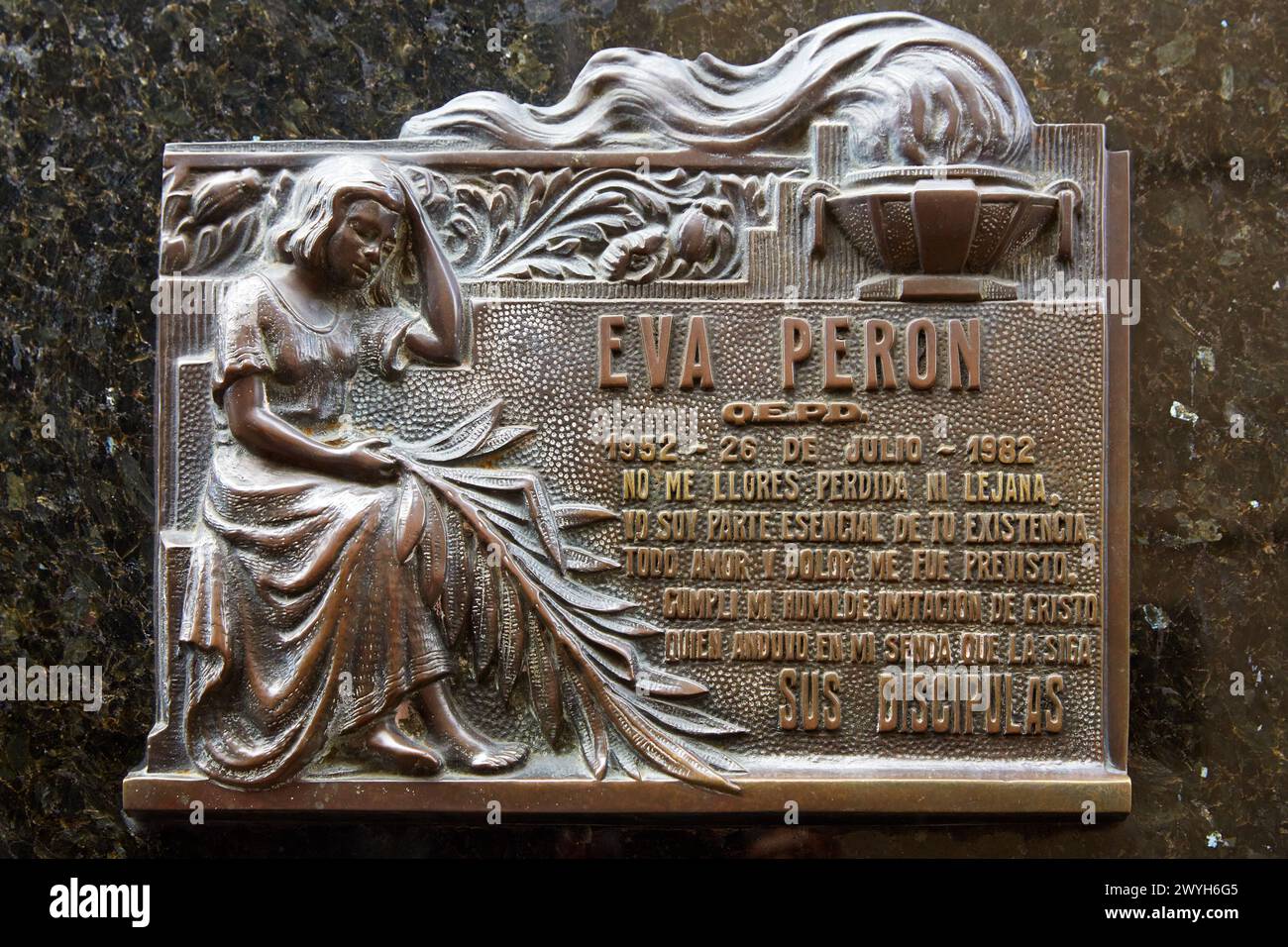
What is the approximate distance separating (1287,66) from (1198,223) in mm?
655

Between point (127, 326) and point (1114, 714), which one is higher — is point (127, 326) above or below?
above

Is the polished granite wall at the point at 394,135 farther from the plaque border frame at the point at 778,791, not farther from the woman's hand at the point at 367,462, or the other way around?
the woman's hand at the point at 367,462

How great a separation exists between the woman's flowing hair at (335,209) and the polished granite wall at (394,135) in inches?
12.9

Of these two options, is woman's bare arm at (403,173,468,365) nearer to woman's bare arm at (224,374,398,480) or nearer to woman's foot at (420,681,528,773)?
woman's bare arm at (224,374,398,480)

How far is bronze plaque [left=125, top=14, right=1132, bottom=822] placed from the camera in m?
3.48

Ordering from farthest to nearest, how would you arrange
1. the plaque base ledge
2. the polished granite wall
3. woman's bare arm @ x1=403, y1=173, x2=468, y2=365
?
1. the polished granite wall
2. woman's bare arm @ x1=403, y1=173, x2=468, y2=365
3. the plaque base ledge

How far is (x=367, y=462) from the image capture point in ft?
11.4

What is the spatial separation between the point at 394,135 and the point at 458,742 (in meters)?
2.12

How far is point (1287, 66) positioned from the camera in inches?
150

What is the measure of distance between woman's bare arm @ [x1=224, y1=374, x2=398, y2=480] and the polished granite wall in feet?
1.89

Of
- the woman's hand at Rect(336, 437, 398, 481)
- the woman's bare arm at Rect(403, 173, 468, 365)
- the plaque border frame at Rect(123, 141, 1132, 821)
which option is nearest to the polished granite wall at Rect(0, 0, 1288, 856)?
the plaque border frame at Rect(123, 141, 1132, 821)

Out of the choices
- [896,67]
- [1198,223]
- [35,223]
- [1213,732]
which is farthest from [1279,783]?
[35,223]

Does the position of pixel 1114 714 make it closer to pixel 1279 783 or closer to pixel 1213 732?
pixel 1213 732
